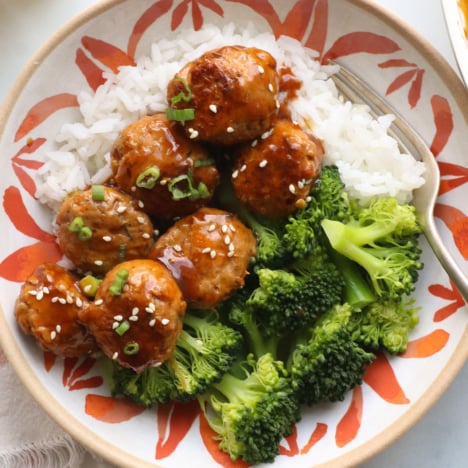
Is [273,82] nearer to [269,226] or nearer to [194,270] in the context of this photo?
[269,226]

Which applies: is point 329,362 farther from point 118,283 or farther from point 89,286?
point 89,286

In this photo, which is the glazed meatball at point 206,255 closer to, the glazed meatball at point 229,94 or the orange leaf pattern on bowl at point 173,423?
the glazed meatball at point 229,94

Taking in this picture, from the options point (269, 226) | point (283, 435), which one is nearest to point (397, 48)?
point (269, 226)

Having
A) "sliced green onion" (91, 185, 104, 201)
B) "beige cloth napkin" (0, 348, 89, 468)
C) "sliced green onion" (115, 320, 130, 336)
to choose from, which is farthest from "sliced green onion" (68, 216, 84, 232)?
"beige cloth napkin" (0, 348, 89, 468)

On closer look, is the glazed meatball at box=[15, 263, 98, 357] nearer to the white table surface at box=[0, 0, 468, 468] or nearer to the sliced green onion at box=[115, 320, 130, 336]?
the sliced green onion at box=[115, 320, 130, 336]

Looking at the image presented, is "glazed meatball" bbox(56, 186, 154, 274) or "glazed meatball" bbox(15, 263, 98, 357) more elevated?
"glazed meatball" bbox(56, 186, 154, 274)

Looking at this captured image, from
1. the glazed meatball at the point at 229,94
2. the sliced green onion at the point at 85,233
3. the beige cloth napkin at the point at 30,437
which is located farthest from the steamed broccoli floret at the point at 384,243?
the beige cloth napkin at the point at 30,437
